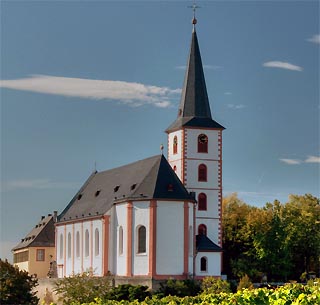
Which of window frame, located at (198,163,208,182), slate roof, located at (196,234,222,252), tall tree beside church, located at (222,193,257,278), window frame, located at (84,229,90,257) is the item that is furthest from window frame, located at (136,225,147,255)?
tall tree beside church, located at (222,193,257,278)

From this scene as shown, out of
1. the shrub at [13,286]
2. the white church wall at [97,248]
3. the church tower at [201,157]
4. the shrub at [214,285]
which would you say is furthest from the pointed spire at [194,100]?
the shrub at [13,286]

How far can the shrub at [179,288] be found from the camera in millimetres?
58188

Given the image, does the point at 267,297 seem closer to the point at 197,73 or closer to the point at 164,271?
the point at 164,271

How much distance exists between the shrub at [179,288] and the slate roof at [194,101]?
599 inches

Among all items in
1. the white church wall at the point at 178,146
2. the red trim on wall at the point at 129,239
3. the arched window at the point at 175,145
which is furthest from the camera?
the arched window at the point at 175,145

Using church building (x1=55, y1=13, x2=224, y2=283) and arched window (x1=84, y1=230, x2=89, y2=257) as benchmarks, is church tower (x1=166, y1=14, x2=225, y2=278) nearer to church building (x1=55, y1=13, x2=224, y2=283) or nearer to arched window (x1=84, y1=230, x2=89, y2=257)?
church building (x1=55, y1=13, x2=224, y2=283)

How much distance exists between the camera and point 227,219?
8119cm

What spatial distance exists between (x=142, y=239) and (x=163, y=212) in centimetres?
279

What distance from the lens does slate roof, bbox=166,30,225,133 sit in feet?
229

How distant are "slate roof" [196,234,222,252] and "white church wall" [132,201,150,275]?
5892 millimetres

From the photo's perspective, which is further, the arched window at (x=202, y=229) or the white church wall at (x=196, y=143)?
the white church wall at (x=196, y=143)

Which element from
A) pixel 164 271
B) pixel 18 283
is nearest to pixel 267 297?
pixel 164 271

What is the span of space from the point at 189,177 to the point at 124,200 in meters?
7.47

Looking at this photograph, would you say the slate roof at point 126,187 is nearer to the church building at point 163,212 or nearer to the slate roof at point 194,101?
the church building at point 163,212
